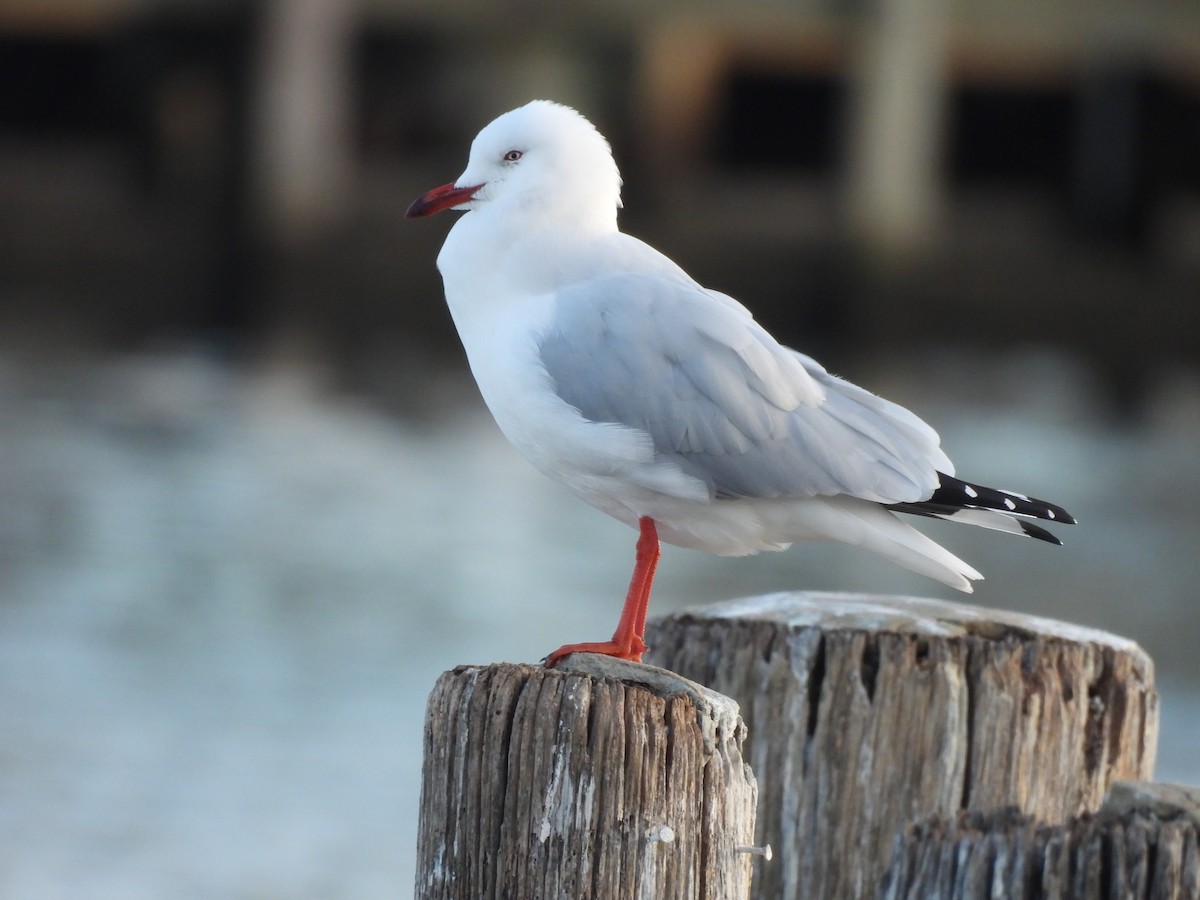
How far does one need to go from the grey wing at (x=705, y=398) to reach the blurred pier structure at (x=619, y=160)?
1263 cm

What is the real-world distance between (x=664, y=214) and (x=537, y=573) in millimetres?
9597

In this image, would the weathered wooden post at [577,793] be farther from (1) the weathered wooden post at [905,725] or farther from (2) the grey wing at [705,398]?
(2) the grey wing at [705,398]

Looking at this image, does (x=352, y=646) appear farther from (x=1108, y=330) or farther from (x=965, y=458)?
(x=1108, y=330)

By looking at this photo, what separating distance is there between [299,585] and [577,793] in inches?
263

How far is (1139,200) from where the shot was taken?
1908cm

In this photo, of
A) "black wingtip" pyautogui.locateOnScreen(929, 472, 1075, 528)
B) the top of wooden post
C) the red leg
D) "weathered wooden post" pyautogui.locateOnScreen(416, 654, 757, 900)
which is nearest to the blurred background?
the red leg

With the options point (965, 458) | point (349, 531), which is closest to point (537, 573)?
point (349, 531)

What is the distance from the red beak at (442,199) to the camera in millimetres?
3639

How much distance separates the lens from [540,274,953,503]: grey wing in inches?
129

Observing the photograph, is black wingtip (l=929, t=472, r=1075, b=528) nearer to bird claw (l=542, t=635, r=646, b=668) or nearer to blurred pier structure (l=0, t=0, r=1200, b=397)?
bird claw (l=542, t=635, r=646, b=668)

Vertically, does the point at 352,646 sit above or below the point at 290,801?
above

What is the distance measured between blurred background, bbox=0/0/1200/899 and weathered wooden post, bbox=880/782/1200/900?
3.94 metres

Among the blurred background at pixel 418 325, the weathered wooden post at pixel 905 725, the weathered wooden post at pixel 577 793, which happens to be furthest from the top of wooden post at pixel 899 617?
the blurred background at pixel 418 325

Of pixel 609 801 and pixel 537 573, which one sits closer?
pixel 609 801
